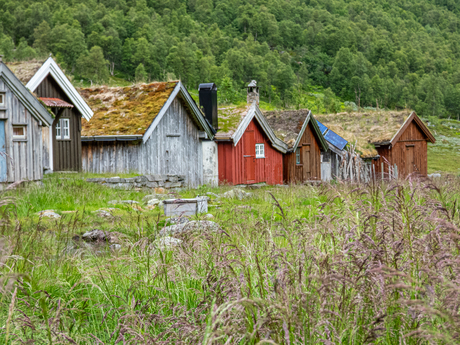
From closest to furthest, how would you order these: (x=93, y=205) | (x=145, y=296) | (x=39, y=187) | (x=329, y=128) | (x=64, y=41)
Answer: (x=145, y=296) → (x=93, y=205) → (x=39, y=187) → (x=329, y=128) → (x=64, y=41)

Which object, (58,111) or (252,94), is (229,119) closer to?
(252,94)

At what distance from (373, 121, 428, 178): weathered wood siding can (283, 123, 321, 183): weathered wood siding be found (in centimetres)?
497

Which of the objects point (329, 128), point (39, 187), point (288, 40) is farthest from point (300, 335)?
point (288, 40)

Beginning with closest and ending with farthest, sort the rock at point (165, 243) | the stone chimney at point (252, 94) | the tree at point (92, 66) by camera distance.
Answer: the rock at point (165, 243), the stone chimney at point (252, 94), the tree at point (92, 66)

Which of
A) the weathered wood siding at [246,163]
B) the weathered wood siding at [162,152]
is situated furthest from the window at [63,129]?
the weathered wood siding at [246,163]

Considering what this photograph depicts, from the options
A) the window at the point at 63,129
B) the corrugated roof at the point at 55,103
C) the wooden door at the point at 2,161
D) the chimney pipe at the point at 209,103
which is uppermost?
the chimney pipe at the point at 209,103

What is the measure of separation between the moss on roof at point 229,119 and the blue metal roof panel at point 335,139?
7.60m

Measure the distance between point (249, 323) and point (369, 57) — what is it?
167 meters

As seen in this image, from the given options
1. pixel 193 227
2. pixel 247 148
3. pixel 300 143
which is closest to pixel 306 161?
pixel 300 143

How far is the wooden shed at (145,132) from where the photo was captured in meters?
17.9

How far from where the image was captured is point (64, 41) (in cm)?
10438

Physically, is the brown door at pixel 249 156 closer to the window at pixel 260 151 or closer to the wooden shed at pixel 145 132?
the window at pixel 260 151

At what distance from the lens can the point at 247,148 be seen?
2300 cm

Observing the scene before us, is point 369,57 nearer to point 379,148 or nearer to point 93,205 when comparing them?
point 379,148
